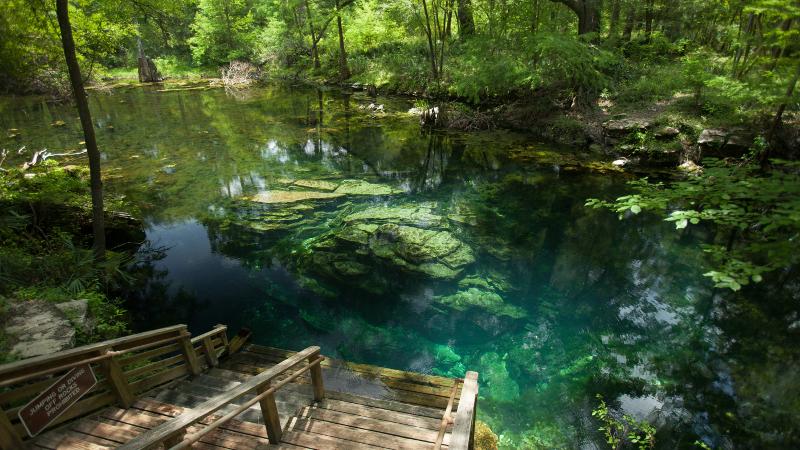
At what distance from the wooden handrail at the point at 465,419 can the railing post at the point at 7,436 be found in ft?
11.3

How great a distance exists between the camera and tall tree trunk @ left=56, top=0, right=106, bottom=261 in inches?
240

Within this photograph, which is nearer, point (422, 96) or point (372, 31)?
point (422, 96)

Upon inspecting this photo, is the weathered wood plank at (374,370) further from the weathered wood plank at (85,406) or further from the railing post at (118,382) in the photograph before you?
the weathered wood plank at (85,406)

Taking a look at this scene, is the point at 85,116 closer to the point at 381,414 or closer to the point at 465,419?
the point at 381,414

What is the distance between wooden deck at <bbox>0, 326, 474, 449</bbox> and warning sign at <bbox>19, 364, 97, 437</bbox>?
1.87ft

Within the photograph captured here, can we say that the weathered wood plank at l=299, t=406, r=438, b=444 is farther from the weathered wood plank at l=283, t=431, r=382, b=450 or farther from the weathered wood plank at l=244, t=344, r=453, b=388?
the weathered wood plank at l=244, t=344, r=453, b=388

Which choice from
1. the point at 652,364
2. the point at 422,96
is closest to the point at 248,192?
the point at 652,364

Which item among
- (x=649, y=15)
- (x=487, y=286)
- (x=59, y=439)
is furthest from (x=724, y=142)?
(x=59, y=439)

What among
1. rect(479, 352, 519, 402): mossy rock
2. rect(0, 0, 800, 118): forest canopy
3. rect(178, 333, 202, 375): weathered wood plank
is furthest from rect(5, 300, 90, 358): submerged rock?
rect(479, 352, 519, 402): mossy rock

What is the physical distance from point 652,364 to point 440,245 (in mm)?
5003

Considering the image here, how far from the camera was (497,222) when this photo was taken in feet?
37.8

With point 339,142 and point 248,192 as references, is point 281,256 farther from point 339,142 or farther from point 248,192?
point 339,142

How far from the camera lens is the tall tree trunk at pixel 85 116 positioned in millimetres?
6086

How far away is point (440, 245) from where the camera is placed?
10.2 m
